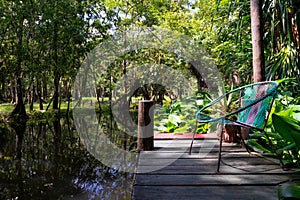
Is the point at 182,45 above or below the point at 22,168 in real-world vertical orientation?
above

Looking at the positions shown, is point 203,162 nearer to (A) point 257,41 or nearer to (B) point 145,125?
(B) point 145,125

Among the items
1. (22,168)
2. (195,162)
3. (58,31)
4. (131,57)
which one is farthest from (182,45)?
(195,162)

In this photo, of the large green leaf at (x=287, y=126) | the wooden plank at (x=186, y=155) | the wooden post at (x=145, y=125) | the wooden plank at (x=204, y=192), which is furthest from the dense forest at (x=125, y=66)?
the wooden post at (x=145, y=125)

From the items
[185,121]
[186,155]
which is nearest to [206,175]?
[186,155]

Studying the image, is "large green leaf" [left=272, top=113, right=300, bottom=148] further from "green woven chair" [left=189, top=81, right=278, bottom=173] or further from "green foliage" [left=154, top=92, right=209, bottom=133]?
"green foliage" [left=154, top=92, right=209, bottom=133]

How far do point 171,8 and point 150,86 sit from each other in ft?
14.0

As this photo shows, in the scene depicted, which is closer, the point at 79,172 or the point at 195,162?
the point at 195,162

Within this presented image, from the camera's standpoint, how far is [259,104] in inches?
80.7

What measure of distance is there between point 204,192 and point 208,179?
239 mm

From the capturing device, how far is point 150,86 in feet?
46.1

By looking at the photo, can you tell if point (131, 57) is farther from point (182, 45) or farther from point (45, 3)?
point (45, 3)

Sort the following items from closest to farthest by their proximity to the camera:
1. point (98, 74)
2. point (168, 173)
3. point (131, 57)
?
1. point (168, 173)
2. point (131, 57)
3. point (98, 74)

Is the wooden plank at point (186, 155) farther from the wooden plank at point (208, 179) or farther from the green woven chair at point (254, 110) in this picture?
the wooden plank at point (208, 179)

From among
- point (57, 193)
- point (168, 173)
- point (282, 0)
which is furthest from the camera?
point (282, 0)
